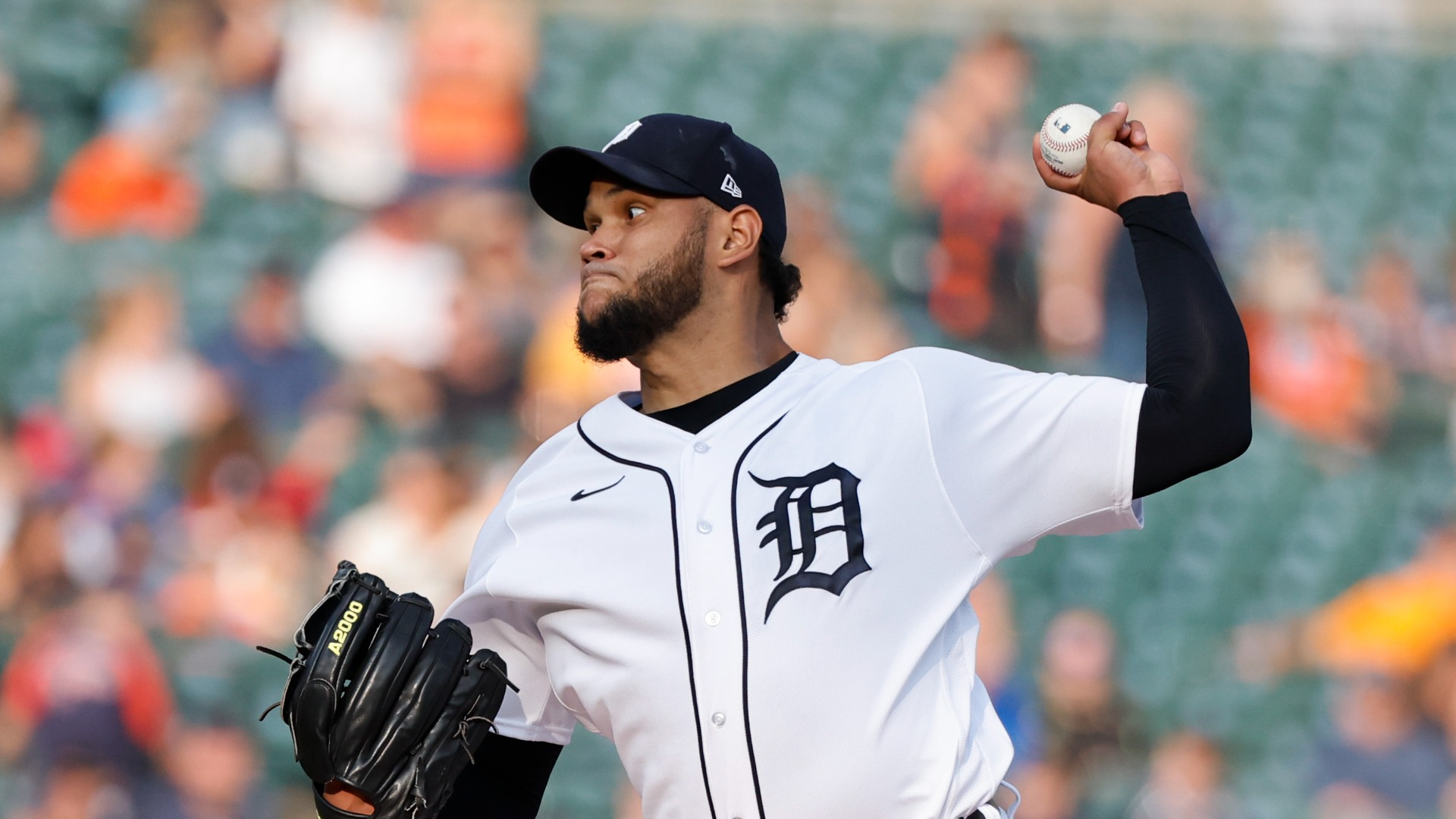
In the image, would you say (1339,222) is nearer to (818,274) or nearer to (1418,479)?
→ (1418,479)

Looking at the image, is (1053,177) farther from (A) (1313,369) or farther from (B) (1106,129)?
(A) (1313,369)

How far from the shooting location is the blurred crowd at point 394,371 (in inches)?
198

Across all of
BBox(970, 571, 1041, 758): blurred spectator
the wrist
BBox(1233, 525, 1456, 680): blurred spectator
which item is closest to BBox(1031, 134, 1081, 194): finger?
the wrist

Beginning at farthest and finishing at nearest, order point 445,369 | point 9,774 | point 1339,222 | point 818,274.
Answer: point 1339,222, point 818,274, point 445,369, point 9,774

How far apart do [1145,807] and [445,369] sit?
10.3 ft

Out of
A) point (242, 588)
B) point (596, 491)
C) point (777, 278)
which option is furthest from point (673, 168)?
point (242, 588)

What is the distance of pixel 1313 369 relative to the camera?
21.1ft

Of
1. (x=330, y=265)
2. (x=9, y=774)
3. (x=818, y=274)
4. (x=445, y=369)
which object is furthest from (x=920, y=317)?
(x=9, y=774)

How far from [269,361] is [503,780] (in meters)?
3.93

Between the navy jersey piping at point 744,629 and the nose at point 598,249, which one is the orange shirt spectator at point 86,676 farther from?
the navy jersey piping at point 744,629

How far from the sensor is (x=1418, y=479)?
640 centimetres

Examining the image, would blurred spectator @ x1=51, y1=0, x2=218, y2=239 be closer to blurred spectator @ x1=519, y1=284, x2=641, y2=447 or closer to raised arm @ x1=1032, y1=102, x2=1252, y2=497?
blurred spectator @ x1=519, y1=284, x2=641, y2=447

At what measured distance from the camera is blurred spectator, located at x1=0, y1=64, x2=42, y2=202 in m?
6.25

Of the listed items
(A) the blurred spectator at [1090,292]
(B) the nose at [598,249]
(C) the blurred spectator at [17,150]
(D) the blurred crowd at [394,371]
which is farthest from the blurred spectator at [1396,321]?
(C) the blurred spectator at [17,150]
